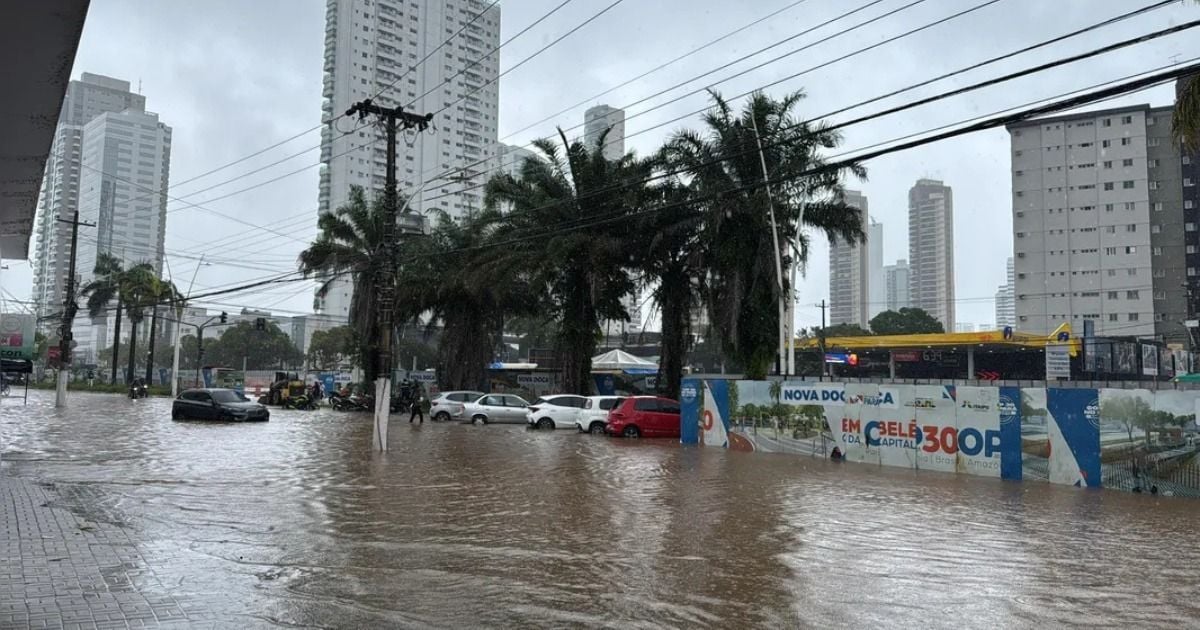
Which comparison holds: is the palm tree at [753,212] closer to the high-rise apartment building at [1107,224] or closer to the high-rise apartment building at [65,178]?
the high-rise apartment building at [65,178]

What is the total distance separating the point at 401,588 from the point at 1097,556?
24.7 ft

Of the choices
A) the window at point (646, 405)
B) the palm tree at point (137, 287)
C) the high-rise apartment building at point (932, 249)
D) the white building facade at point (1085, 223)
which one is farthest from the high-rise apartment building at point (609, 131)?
the high-rise apartment building at point (932, 249)

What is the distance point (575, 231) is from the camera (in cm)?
3434

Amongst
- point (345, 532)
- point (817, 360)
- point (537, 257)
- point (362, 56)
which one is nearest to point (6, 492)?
point (345, 532)

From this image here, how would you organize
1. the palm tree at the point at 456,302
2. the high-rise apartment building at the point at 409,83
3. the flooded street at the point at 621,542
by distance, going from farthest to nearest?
the high-rise apartment building at the point at 409,83 < the palm tree at the point at 456,302 < the flooded street at the point at 621,542

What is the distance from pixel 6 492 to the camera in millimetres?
12352

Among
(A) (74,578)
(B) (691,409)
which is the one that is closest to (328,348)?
(B) (691,409)

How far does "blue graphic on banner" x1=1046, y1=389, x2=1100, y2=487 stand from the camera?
52.9 feet

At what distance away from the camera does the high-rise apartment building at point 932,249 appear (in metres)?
123

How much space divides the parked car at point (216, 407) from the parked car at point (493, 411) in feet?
27.8

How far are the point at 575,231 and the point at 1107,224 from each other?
74.9m

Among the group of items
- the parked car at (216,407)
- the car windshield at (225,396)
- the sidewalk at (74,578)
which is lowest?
the sidewalk at (74,578)

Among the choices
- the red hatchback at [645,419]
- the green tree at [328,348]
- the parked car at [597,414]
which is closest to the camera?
the red hatchback at [645,419]

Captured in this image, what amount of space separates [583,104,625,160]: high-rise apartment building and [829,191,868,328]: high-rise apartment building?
5081 centimetres
